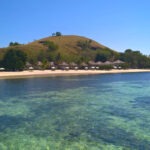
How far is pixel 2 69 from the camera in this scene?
262ft

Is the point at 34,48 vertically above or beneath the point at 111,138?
above

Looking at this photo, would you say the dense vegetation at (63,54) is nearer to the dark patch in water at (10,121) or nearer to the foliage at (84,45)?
the foliage at (84,45)

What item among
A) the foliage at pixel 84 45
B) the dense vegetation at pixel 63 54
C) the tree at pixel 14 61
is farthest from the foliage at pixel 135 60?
the tree at pixel 14 61

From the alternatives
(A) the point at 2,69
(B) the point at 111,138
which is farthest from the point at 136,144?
(A) the point at 2,69

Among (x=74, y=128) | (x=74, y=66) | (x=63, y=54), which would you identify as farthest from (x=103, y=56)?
(x=74, y=128)

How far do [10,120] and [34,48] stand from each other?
396 ft

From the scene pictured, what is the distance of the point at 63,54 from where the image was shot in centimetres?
11988

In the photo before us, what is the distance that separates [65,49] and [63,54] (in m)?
34.4

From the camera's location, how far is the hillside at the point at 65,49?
111338mm

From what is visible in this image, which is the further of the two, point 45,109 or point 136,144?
point 45,109

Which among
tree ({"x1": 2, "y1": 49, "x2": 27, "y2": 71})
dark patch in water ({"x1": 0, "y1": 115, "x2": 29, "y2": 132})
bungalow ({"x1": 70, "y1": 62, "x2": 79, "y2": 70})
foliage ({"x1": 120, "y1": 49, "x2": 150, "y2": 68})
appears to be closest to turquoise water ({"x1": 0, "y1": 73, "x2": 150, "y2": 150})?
dark patch in water ({"x1": 0, "y1": 115, "x2": 29, "y2": 132})

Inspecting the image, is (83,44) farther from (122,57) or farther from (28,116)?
(28,116)

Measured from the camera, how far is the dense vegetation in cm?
7900

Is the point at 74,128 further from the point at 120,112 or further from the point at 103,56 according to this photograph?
the point at 103,56
